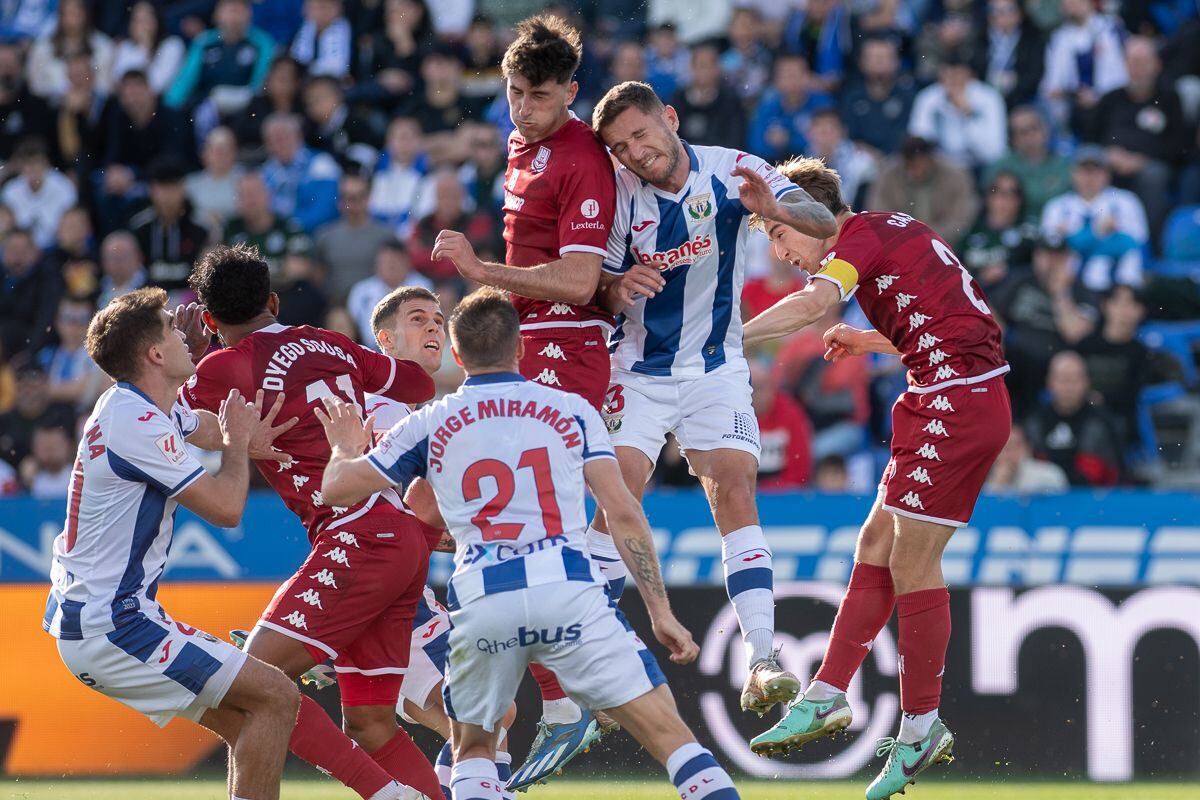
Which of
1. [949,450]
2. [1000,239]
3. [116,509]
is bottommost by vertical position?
[116,509]

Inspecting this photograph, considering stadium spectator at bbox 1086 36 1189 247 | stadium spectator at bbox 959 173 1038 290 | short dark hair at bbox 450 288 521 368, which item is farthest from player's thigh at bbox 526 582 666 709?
stadium spectator at bbox 1086 36 1189 247

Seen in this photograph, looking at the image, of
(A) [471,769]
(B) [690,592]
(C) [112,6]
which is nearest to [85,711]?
(B) [690,592]

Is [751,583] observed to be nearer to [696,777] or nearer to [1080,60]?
[696,777]

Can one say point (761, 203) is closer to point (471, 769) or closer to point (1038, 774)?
point (471, 769)

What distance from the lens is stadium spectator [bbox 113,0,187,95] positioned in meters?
17.7

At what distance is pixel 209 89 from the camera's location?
57.2ft

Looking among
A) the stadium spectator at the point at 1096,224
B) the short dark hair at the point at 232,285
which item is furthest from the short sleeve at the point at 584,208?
the stadium spectator at the point at 1096,224

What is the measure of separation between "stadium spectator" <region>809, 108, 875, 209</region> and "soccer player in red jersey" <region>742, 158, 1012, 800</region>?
7223 millimetres

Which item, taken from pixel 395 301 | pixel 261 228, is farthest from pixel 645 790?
pixel 261 228

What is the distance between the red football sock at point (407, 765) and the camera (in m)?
7.64

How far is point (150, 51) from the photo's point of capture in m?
17.9

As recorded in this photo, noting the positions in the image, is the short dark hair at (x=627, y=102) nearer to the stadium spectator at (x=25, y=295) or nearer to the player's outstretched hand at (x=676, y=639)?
the player's outstretched hand at (x=676, y=639)

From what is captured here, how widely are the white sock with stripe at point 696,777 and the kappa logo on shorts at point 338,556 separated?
197 centimetres

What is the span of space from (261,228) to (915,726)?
967 centimetres
